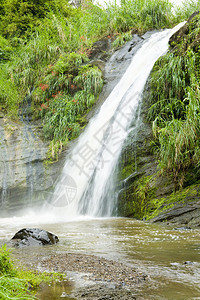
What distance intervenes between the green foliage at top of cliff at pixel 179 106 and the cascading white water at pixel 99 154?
86cm

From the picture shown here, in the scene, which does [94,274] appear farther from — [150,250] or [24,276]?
[150,250]

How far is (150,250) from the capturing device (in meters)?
3.27

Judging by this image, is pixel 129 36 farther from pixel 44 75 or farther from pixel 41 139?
pixel 41 139

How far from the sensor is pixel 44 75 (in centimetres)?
1171

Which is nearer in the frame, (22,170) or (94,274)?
(94,274)

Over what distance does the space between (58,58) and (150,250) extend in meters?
10.7

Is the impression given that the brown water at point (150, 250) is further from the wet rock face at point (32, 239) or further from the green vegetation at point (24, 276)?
the green vegetation at point (24, 276)

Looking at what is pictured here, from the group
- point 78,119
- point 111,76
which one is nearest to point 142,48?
point 111,76

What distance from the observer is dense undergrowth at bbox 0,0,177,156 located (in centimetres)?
1020

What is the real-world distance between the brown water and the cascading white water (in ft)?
5.99

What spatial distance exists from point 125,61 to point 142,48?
842mm

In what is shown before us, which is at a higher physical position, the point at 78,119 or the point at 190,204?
the point at 78,119

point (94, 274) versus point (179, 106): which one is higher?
point (179, 106)

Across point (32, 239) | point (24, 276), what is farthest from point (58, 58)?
point (24, 276)
